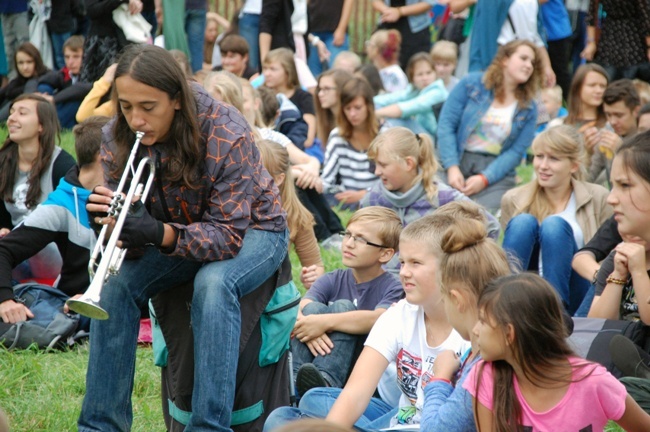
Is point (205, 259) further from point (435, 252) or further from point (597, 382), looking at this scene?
point (597, 382)

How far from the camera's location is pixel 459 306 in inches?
119

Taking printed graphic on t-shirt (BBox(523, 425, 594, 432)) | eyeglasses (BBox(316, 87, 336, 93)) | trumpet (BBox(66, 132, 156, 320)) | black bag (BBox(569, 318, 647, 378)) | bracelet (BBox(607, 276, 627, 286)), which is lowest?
eyeglasses (BBox(316, 87, 336, 93))

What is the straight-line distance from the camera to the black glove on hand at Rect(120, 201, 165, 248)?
320cm

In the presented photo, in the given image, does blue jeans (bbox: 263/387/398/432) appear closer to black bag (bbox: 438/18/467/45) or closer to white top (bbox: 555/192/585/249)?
white top (bbox: 555/192/585/249)

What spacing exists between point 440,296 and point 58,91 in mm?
7397

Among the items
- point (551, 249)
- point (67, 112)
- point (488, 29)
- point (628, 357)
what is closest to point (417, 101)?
point (488, 29)

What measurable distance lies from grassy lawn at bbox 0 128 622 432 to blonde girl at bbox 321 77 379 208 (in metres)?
3.09

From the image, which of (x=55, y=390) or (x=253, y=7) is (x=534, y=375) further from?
(x=253, y=7)

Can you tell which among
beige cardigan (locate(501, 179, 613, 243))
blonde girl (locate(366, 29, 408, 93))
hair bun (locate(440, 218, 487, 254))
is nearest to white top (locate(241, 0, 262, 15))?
blonde girl (locate(366, 29, 408, 93))

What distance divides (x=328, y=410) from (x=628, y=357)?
1192 millimetres

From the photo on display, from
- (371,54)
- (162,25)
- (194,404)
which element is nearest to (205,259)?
(194,404)

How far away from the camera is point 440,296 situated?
10.9 feet

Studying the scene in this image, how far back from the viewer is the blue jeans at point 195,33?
10.1 metres

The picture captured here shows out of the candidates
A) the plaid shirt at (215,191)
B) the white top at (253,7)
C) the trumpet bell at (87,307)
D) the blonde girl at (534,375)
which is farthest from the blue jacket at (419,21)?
the blonde girl at (534,375)
